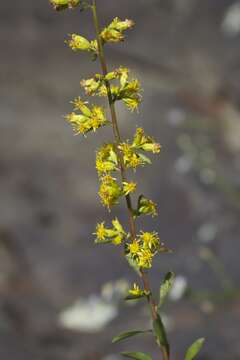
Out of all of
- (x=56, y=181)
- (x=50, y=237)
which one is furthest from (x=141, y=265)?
(x=56, y=181)

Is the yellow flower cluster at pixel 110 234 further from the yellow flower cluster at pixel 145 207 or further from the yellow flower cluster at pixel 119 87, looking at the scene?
the yellow flower cluster at pixel 119 87

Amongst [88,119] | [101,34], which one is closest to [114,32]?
[101,34]

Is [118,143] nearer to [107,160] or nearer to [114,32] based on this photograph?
[107,160]

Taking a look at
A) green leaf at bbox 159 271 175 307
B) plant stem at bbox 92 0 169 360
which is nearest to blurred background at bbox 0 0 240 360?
green leaf at bbox 159 271 175 307

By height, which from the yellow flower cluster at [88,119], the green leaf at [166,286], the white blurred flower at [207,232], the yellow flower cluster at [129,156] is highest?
the white blurred flower at [207,232]

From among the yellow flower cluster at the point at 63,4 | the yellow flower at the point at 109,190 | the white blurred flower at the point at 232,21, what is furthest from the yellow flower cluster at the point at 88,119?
the white blurred flower at the point at 232,21

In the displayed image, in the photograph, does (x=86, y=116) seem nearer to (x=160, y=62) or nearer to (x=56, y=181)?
(x=56, y=181)
